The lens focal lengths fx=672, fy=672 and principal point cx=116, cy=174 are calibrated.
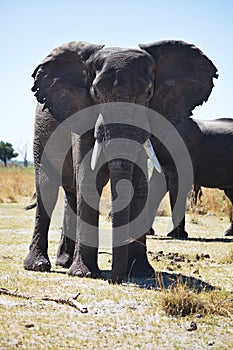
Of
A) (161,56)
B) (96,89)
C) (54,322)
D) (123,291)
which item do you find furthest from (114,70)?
(54,322)

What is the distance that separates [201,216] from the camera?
1557cm

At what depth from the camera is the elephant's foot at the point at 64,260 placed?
7.98m

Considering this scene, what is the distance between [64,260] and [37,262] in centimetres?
64

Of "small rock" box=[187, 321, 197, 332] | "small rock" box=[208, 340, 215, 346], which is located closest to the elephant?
"small rock" box=[187, 321, 197, 332]

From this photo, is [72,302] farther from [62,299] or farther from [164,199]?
[164,199]

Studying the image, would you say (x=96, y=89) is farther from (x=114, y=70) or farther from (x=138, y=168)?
(x=138, y=168)

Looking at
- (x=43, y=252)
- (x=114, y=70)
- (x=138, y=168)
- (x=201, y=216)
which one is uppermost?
(x=114, y=70)

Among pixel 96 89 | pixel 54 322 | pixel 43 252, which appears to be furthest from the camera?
pixel 43 252

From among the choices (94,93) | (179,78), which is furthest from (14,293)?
(179,78)

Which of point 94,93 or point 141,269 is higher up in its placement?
point 94,93

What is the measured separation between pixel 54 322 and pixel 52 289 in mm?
1203

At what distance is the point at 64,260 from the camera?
8008 mm

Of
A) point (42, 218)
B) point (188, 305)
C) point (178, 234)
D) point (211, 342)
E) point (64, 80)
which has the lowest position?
point (178, 234)

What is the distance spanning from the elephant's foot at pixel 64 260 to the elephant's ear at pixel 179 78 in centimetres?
207
